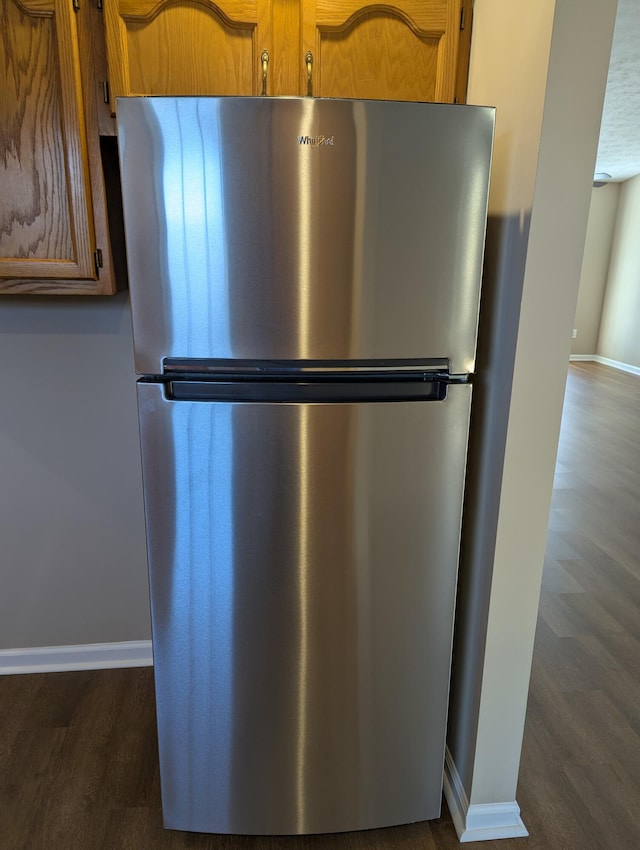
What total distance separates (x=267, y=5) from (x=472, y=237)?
0.76m

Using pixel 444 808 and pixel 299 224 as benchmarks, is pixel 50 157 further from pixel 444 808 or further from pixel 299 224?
pixel 444 808

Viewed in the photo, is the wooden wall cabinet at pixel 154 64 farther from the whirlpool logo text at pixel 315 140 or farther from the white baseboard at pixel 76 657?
the white baseboard at pixel 76 657

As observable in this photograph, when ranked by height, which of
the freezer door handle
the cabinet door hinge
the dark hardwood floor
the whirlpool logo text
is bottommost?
the dark hardwood floor

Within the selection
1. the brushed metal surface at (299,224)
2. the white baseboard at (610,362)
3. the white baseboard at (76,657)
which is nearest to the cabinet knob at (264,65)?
the brushed metal surface at (299,224)

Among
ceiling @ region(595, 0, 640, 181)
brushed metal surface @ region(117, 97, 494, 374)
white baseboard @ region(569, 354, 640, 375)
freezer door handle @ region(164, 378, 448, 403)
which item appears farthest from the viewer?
white baseboard @ region(569, 354, 640, 375)

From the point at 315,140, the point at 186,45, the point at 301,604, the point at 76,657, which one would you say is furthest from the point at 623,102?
the point at 76,657

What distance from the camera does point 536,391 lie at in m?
1.36

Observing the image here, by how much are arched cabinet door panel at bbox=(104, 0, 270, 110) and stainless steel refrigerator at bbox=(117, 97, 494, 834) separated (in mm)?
422

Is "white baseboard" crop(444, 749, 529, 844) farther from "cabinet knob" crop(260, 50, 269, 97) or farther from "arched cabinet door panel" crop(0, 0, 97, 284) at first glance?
"cabinet knob" crop(260, 50, 269, 97)

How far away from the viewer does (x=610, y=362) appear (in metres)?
8.73

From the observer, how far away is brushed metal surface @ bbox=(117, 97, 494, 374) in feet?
3.82

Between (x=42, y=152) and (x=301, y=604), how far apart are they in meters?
1.28

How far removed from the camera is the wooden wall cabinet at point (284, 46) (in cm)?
145

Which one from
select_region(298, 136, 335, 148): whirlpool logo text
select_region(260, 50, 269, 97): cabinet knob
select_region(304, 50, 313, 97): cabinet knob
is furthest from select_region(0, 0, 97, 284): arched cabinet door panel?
select_region(298, 136, 335, 148): whirlpool logo text
